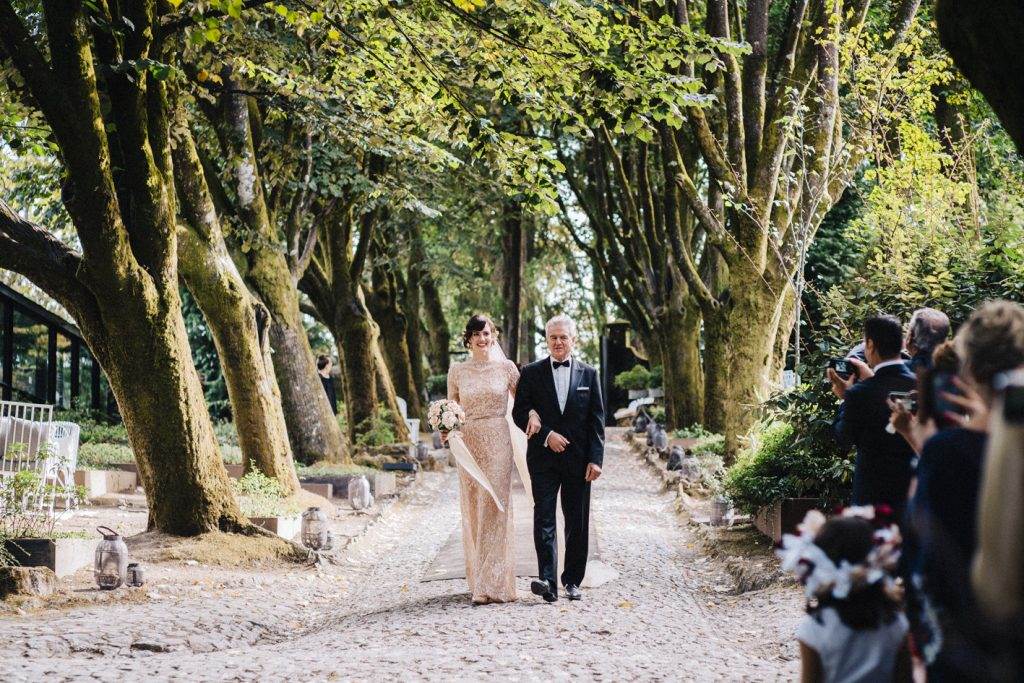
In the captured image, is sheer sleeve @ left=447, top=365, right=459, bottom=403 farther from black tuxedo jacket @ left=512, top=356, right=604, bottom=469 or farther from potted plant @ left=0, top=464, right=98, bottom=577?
potted plant @ left=0, top=464, right=98, bottom=577

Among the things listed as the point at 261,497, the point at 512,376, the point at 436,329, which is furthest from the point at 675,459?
the point at 436,329

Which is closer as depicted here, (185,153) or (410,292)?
(185,153)

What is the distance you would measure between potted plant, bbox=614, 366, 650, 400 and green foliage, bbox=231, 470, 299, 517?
1037 inches

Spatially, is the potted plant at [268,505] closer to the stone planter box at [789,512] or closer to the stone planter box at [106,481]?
the stone planter box at [106,481]

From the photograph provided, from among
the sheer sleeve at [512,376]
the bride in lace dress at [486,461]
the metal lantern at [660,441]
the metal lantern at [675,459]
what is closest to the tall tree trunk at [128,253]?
the bride in lace dress at [486,461]

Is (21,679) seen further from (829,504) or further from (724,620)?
(829,504)

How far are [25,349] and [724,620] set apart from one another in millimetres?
19068

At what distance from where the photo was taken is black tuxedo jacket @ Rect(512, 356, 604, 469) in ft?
28.7

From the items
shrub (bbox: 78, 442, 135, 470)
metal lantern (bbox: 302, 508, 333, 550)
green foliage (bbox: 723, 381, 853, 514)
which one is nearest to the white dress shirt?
green foliage (bbox: 723, 381, 853, 514)

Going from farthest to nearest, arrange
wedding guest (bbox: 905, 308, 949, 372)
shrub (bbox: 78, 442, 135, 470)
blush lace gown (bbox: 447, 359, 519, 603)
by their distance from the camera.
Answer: shrub (bbox: 78, 442, 135, 470) → blush lace gown (bbox: 447, 359, 519, 603) → wedding guest (bbox: 905, 308, 949, 372)

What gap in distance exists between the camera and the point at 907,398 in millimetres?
5289

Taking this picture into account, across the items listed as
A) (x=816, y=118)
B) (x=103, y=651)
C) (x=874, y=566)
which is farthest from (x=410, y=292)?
(x=874, y=566)

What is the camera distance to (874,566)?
141 inches

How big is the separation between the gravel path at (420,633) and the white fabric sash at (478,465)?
0.90 metres
